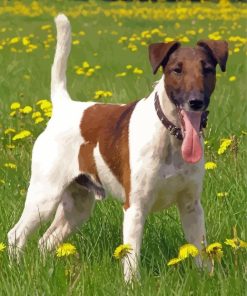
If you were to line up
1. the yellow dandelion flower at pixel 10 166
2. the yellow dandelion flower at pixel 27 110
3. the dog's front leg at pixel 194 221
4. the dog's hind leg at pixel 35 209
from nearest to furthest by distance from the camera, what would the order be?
the dog's front leg at pixel 194 221, the dog's hind leg at pixel 35 209, the yellow dandelion flower at pixel 10 166, the yellow dandelion flower at pixel 27 110

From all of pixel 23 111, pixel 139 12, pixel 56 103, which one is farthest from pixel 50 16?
pixel 56 103

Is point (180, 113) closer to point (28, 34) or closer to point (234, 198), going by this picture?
point (234, 198)

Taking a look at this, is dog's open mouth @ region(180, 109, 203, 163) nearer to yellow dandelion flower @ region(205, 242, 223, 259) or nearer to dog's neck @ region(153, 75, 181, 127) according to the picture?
dog's neck @ region(153, 75, 181, 127)

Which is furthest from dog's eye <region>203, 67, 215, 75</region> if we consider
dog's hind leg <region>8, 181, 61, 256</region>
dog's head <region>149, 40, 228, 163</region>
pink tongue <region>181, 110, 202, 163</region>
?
dog's hind leg <region>8, 181, 61, 256</region>

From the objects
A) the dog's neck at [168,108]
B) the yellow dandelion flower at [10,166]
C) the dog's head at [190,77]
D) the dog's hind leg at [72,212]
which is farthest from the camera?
the yellow dandelion flower at [10,166]

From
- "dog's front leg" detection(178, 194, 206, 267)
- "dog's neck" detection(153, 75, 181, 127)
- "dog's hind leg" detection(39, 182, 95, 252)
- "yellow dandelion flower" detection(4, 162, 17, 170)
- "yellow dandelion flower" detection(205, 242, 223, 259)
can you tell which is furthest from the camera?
"yellow dandelion flower" detection(4, 162, 17, 170)

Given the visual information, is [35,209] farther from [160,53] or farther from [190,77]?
[190,77]

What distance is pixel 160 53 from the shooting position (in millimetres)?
4613

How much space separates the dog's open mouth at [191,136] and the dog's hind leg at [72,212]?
3.88 ft

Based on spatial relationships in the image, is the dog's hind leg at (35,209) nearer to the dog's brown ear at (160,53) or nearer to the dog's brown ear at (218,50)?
Answer: the dog's brown ear at (160,53)

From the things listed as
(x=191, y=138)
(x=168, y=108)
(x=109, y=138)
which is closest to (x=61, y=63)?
(x=109, y=138)

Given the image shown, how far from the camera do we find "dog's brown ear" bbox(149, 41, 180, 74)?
4598 millimetres

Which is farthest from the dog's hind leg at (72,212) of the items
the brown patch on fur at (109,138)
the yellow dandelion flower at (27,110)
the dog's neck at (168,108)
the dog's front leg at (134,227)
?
the yellow dandelion flower at (27,110)

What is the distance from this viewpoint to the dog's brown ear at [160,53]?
460 centimetres
